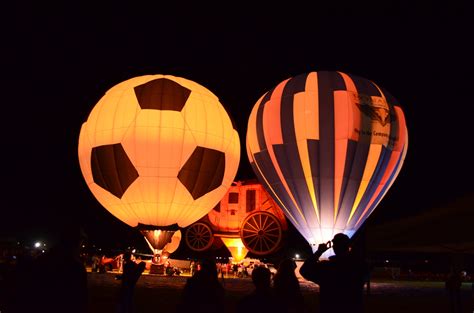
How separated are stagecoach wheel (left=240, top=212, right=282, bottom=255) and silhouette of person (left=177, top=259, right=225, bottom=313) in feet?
71.3

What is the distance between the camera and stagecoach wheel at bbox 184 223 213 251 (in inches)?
1076

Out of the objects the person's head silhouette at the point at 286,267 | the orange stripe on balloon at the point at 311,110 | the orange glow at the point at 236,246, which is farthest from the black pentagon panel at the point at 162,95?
the person's head silhouette at the point at 286,267

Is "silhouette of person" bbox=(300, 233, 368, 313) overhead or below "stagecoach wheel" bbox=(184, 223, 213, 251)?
overhead

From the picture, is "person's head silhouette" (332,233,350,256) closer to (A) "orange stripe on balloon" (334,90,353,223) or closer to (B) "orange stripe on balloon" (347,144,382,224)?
(A) "orange stripe on balloon" (334,90,353,223)

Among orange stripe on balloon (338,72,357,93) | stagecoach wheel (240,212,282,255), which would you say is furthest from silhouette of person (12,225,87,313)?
stagecoach wheel (240,212,282,255)

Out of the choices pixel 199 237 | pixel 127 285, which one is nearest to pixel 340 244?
pixel 127 285

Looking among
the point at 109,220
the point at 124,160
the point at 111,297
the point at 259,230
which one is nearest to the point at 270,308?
the point at 111,297

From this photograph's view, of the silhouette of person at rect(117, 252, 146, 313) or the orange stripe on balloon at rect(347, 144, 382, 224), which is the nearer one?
the silhouette of person at rect(117, 252, 146, 313)

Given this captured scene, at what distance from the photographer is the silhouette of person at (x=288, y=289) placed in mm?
4203

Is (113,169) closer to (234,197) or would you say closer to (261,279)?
(234,197)

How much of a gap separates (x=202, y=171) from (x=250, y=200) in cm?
904

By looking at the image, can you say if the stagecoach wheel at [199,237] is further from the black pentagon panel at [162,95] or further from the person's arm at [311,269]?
the person's arm at [311,269]

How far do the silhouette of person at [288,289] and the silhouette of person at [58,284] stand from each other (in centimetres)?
160

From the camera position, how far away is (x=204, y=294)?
3.79 m
